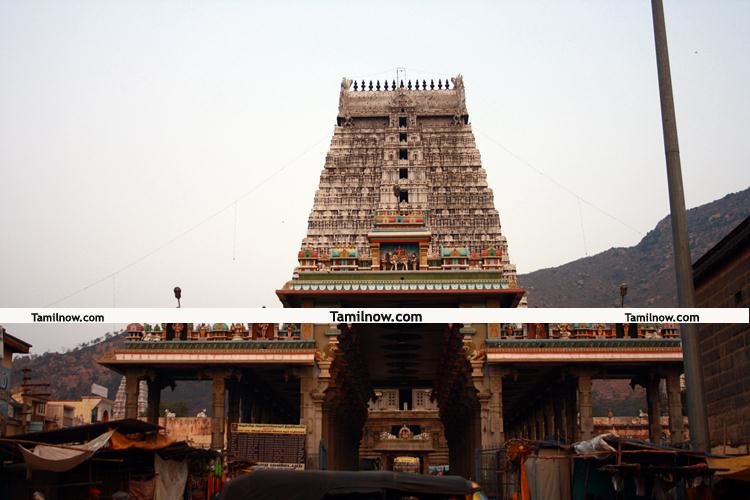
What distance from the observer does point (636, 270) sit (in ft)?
582

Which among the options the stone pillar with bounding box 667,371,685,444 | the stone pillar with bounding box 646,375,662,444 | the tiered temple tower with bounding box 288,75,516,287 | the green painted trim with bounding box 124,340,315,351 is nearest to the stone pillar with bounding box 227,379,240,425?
the green painted trim with bounding box 124,340,315,351

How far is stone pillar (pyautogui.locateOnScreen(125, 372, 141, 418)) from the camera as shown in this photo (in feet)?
114

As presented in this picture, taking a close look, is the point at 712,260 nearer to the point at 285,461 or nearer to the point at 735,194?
the point at 285,461

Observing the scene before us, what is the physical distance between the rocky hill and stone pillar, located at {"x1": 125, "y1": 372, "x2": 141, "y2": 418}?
13205 cm

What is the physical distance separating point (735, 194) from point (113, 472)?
178123 millimetres

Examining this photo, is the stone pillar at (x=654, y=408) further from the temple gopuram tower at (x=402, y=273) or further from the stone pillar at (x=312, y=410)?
the stone pillar at (x=312, y=410)

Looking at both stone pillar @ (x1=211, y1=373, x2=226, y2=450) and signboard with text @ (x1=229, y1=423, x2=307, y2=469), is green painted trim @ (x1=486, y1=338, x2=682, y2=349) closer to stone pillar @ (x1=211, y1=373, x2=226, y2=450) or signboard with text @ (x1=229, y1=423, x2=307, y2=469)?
signboard with text @ (x1=229, y1=423, x2=307, y2=469)

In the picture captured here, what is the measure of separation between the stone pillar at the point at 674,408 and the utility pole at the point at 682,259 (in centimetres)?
2162

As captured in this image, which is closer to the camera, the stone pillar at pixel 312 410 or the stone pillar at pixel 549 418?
the stone pillar at pixel 312 410

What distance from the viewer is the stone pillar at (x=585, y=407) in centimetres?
3303

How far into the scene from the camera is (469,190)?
8775cm

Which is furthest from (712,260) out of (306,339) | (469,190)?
(469,190)

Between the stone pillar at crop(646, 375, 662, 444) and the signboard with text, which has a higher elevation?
the stone pillar at crop(646, 375, 662, 444)

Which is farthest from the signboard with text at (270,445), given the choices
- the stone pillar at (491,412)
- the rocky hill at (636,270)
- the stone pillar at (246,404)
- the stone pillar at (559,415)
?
the rocky hill at (636,270)
